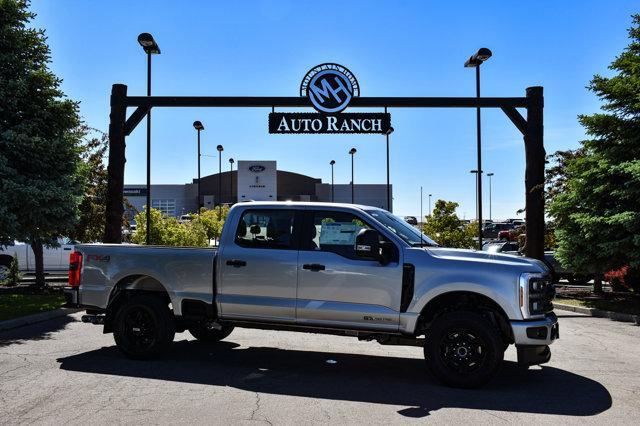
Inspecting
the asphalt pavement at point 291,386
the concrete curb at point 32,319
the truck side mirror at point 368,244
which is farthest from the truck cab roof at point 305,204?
the concrete curb at point 32,319

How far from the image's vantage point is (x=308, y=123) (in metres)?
15.5

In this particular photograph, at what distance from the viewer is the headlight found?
248 inches

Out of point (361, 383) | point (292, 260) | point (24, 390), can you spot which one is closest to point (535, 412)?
point (361, 383)

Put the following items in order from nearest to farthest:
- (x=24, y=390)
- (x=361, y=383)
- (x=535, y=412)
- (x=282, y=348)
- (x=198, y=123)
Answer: (x=535, y=412)
(x=24, y=390)
(x=361, y=383)
(x=282, y=348)
(x=198, y=123)

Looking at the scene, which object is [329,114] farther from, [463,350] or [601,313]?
[463,350]

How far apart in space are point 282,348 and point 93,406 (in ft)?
11.7

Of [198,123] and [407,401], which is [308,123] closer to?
[407,401]

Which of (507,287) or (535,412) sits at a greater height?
(507,287)

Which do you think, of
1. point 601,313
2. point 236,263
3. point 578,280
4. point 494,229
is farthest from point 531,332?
point 494,229

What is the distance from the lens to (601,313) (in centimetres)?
1316

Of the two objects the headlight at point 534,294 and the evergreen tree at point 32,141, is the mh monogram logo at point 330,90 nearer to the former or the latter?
the evergreen tree at point 32,141

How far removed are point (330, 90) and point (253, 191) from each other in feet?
168

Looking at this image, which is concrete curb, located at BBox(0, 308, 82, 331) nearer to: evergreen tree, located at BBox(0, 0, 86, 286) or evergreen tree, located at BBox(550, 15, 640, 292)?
evergreen tree, located at BBox(0, 0, 86, 286)

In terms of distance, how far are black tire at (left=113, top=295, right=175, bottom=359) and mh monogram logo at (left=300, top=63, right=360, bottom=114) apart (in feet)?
28.4
